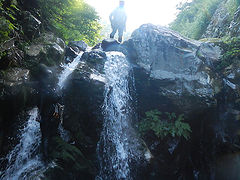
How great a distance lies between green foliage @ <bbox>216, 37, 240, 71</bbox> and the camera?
254 inches

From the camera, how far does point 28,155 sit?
4156mm

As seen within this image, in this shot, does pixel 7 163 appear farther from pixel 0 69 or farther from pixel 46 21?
pixel 46 21

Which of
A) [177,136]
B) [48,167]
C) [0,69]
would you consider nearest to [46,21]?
[0,69]

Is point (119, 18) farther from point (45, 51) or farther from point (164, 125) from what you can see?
point (164, 125)

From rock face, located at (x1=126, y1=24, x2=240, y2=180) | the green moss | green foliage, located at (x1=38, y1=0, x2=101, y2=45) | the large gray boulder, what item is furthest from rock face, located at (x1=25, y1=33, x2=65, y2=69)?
the large gray boulder

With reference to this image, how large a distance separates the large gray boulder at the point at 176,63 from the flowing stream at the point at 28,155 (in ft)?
14.6

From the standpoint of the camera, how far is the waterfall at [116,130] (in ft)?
15.3

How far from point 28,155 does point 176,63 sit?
6.49 meters

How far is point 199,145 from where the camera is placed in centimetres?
608

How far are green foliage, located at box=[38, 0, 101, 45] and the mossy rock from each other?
5658 millimetres

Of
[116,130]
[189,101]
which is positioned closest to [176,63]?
[189,101]

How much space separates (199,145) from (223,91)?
7.85 ft

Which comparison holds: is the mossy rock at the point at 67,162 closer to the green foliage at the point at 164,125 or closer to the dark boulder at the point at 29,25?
the green foliage at the point at 164,125

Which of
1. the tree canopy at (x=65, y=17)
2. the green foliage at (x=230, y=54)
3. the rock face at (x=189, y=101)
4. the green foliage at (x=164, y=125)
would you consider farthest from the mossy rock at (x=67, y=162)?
the green foliage at (x=230, y=54)
